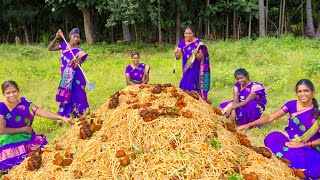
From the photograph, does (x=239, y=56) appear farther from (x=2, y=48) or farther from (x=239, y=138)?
(x=2, y=48)

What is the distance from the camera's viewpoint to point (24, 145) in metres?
3.86

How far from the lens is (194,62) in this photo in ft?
18.4

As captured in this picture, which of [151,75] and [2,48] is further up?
[2,48]

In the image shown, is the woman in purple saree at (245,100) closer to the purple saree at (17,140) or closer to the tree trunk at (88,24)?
the purple saree at (17,140)

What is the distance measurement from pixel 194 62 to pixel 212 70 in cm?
348

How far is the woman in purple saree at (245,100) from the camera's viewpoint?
15.9 ft

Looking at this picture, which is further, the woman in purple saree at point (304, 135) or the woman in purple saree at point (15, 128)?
the woman in purple saree at point (15, 128)

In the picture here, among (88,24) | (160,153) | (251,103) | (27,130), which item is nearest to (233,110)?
(251,103)

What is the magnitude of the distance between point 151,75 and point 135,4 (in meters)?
4.44

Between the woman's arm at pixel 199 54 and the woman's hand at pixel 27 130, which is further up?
the woman's arm at pixel 199 54

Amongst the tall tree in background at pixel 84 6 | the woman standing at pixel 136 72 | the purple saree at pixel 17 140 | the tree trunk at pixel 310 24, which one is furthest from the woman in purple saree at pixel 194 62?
the tree trunk at pixel 310 24

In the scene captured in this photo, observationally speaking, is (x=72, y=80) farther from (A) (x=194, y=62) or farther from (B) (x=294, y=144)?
(B) (x=294, y=144)

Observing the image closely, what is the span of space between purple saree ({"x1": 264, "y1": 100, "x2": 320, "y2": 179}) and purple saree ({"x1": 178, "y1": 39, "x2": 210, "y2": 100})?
2.16 meters

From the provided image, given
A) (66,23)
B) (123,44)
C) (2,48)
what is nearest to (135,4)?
(123,44)
